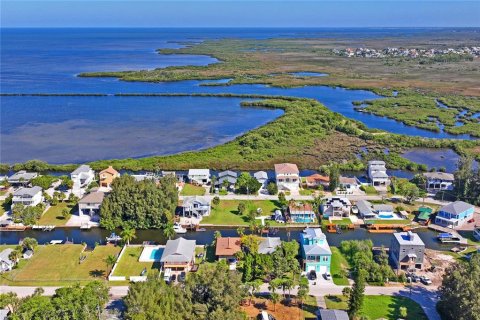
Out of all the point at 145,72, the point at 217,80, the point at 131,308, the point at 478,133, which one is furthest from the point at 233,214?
the point at 145,72

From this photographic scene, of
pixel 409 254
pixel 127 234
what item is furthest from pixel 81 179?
pixel 409 254

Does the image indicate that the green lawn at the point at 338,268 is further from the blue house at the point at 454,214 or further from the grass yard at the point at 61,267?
the grass yard at the point at 61,267

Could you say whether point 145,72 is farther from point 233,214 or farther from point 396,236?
point 396,236

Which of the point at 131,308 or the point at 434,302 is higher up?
the point at 131,308

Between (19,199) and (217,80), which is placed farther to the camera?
(217,80)

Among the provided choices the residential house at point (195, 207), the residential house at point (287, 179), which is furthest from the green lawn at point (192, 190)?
the residential house at point (287, 179)

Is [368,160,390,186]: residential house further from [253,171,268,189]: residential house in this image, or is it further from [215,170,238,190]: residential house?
[215,170,238,190]: residential house
